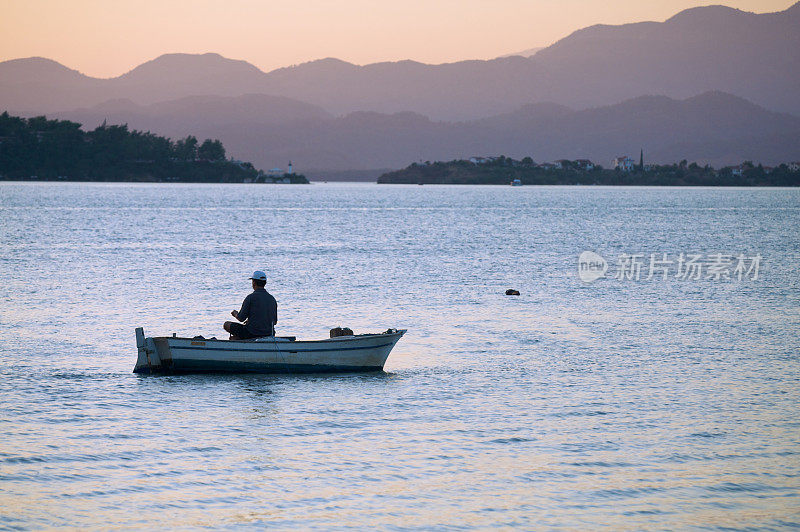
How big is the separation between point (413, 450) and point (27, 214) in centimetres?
14381

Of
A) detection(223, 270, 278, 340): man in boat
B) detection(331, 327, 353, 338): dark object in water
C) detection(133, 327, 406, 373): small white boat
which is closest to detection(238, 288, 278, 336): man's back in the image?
detection(223, 270, 278, 340): man in boat

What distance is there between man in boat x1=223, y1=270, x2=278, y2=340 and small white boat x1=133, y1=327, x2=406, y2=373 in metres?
0.32

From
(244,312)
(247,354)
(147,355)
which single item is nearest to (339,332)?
(247,354)

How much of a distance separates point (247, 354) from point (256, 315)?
1.14 meters

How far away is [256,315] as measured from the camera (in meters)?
26.6

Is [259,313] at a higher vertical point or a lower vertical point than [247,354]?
higher

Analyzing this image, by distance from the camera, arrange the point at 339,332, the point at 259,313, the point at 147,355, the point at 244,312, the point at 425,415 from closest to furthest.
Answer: the point at 425,415 → the point at 244,312 → the point at 259,313 → the point at 147,355 → the point at 339,332

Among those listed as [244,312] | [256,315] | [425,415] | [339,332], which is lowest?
[425,415]

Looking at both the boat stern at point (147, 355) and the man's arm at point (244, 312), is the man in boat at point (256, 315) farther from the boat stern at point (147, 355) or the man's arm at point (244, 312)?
the boat stern at point (147, 355)

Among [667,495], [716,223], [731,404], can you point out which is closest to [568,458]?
[667,495]

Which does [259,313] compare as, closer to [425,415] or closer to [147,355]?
[147,355]

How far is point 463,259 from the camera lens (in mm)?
76000

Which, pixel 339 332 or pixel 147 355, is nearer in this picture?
pixel 147 355

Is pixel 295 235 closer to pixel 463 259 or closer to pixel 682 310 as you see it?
pixel 463 259
